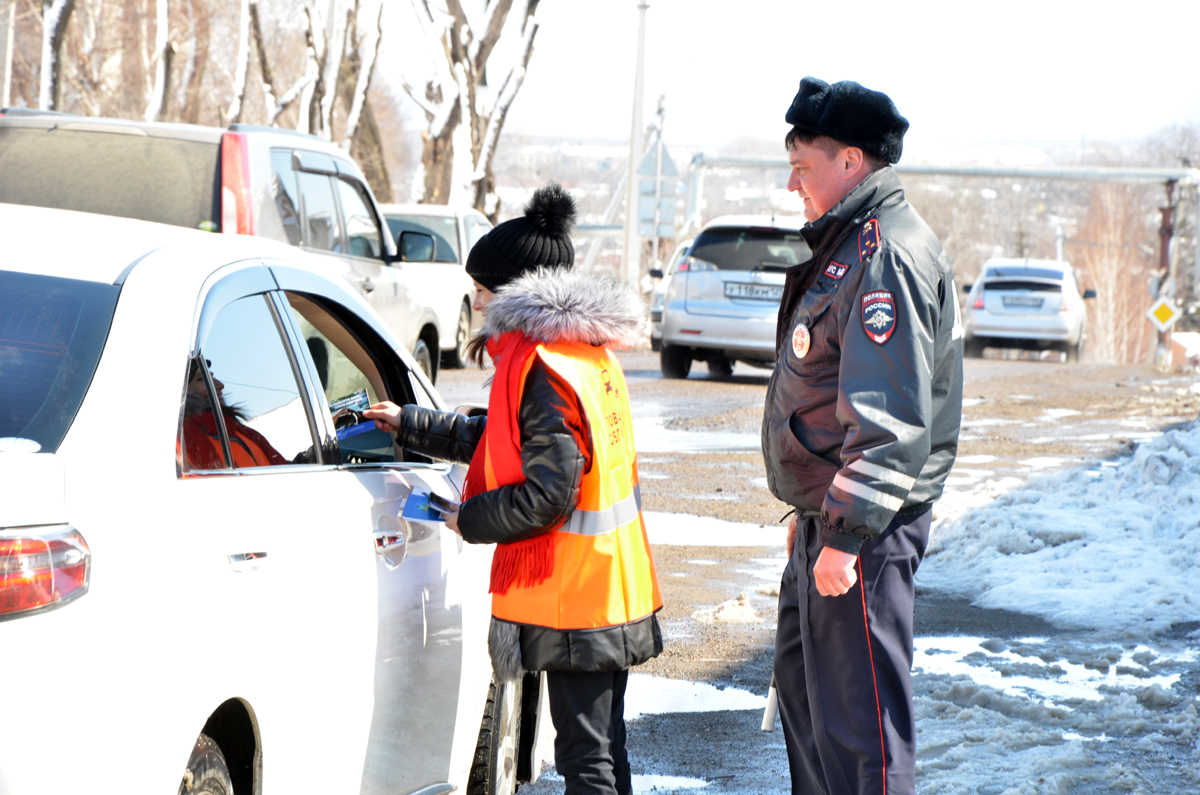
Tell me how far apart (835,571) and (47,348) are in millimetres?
1565

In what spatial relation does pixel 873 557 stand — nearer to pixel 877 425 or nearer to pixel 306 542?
pixel 877 425

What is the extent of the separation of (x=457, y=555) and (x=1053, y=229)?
120 meters

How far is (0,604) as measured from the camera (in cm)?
197

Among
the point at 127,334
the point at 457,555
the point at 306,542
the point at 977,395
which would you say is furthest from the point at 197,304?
the point at 977,395

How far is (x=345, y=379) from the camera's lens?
384 centimetres

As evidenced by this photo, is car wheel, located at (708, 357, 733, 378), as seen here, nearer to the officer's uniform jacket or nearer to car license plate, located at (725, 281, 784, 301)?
car license plate, located at (725, 281, 784, 301)

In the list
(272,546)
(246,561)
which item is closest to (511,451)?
(272,546)

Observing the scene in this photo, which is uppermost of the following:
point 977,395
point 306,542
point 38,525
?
point 38,525

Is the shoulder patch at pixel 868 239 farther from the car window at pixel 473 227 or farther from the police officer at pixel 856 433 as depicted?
the car window at pixel 473 227

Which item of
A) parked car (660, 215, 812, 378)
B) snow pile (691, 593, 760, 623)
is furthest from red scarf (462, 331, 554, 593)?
parked car (660, 215, 812, 378)

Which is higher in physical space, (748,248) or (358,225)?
(358,225)

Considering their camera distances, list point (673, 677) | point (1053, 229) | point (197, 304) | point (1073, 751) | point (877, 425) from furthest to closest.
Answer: point (1053, 229) < point (673, 677) < point (1073, 751) < point (877, 425) < point (197, 304)

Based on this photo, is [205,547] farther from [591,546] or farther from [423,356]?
[423,356]

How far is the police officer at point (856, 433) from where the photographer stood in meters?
2.90
